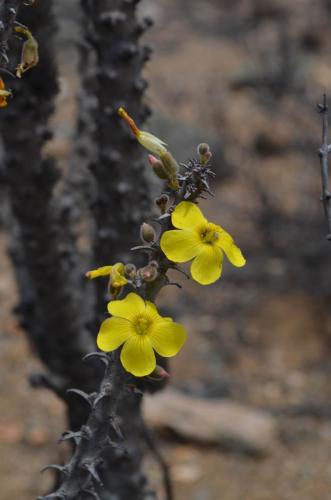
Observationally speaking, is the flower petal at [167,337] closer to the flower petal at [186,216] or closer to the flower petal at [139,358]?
the flower petal at [139,358]

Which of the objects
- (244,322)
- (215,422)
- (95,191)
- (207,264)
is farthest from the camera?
(244,322)

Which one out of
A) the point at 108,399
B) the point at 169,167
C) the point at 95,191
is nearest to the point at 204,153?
the point at 169,167

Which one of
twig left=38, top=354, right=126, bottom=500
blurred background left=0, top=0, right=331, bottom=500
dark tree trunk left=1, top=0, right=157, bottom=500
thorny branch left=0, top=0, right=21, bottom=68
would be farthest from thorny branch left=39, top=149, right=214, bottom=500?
blurred background left=0, top=0, right=331, bottom=500

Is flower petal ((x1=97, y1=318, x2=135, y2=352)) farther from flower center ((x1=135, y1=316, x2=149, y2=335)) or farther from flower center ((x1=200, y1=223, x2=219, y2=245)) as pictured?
flower center ((x1=200, y1=223, x2=219, y2=245))

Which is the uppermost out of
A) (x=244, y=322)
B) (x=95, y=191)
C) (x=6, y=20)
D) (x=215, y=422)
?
(x=244, y=322)

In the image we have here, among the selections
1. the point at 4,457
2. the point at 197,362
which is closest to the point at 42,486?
the point at 4,457

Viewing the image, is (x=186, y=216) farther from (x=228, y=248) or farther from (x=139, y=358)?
(x=139, y=358)
